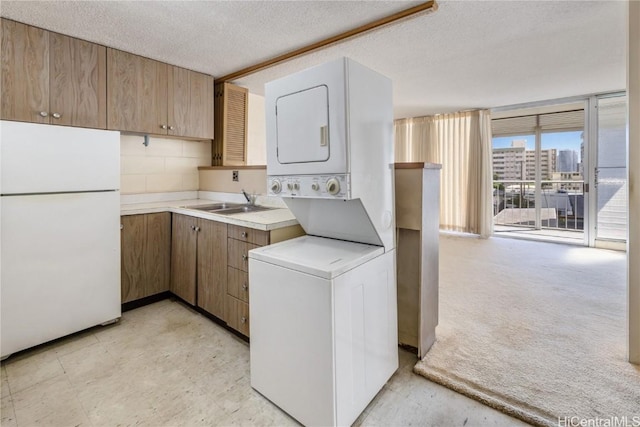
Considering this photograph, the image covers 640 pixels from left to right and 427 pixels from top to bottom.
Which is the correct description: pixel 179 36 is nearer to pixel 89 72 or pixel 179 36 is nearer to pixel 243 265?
pixel 89 72

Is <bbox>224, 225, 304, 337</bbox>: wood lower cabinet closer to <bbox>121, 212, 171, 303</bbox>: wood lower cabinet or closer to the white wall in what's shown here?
<bbox>121, 212, 171, 303</bbox>: wood lower cabinet

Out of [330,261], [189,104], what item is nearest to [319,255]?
[330,261]

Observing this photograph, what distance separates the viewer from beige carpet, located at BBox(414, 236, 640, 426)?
156 centimetres

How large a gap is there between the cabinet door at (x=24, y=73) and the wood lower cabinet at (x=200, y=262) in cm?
122

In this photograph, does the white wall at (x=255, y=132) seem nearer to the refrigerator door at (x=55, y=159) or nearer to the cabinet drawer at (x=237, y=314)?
the refrigerator door at (x=55, y=159)

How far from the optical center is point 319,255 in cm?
149

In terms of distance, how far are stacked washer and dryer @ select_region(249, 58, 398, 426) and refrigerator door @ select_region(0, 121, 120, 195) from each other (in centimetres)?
140

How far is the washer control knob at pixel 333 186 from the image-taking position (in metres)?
1.35

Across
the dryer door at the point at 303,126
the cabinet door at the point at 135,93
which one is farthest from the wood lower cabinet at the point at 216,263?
the cabinet door at the point at 135,93

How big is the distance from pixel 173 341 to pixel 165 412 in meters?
0.71

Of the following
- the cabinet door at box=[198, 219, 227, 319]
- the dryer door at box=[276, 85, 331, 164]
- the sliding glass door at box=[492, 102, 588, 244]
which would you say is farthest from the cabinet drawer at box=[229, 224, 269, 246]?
the sliding glass door at box=[492, 102, 588, 244]

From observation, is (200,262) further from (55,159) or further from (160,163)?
(160,163)

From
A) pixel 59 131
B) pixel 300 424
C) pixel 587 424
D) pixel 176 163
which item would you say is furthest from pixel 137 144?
pixel 587 424

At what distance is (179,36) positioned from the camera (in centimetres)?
242
